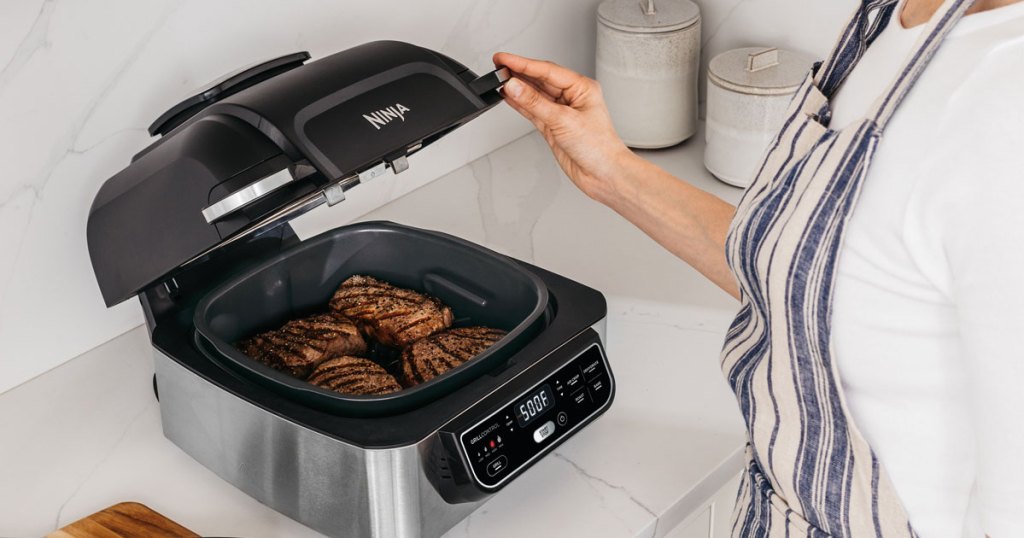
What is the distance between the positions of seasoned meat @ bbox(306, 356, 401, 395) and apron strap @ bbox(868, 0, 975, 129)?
0.55 meters

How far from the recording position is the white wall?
1165 mm

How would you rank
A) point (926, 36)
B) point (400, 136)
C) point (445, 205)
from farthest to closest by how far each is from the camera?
point (445, 205)
point (400, 136)
point (926, 36)

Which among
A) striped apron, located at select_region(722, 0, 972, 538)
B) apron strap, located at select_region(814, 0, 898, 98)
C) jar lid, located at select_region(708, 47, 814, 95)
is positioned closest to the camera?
striped apron, located at select_region(722, 0, 972, 538)

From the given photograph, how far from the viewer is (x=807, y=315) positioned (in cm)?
77

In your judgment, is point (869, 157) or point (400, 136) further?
point (400, 136)

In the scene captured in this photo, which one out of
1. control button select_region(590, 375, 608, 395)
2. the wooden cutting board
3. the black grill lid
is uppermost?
the black grill lid

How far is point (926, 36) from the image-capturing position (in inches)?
27.2

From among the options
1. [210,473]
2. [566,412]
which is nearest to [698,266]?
[566,412]

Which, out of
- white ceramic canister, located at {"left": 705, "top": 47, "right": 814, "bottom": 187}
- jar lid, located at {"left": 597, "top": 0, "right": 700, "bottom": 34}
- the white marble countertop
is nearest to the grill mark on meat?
the white marble countertop

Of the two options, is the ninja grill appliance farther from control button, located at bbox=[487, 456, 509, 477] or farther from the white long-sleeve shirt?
the white long-sleeve shirt

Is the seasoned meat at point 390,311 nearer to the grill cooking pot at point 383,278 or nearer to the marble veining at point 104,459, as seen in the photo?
the grill cooking pot at point 383,278

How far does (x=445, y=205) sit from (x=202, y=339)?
0.61 meters

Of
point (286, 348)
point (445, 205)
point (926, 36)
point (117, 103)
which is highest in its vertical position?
point (926, 36)

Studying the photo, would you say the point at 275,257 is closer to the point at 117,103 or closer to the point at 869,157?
the point at 117,103
